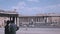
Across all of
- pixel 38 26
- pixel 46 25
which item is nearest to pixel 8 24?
pixel 46 25

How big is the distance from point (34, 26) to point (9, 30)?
2268 cm

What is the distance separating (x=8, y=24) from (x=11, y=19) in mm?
120

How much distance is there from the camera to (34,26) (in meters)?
24.5

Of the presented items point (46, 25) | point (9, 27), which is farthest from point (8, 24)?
Result: point (46, 25)

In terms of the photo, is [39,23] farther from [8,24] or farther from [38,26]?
[8,24]

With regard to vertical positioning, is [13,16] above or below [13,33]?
above

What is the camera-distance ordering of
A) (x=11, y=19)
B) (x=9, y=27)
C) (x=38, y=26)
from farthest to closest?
(x=38, y=26), (x=11, y=19), (x=9, y=27)

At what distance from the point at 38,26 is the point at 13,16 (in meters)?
22.5

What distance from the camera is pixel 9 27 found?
6.22 feet

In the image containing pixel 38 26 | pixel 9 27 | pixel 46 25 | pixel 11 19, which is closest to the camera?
pixel 9 27

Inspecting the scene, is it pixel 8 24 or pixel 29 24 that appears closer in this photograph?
pixel 8 24

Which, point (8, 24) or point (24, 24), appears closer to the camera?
point (8, 24)

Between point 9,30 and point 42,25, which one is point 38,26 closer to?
point 42,25

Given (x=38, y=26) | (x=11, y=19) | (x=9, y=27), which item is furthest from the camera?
(x=38, y=26)
